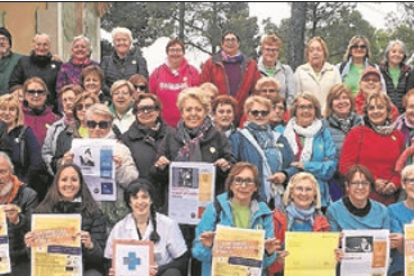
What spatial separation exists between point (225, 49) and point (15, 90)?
2426mm

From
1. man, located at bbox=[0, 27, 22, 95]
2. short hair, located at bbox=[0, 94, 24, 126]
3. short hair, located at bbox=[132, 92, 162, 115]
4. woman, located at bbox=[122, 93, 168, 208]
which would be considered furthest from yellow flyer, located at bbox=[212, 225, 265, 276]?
man, located at bbox=[0, 27, 22, 95]

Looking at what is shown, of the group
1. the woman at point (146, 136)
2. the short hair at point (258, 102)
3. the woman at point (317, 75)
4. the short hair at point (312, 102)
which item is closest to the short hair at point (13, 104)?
the woman at point (146, 136)

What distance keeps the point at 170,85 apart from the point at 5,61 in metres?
2.05

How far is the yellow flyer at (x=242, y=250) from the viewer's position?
21.6ft

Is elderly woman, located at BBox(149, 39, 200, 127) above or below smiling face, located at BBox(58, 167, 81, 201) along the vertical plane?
above

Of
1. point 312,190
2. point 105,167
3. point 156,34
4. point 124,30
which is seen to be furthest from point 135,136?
point 156,34

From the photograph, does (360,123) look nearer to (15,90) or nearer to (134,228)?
(134,228)

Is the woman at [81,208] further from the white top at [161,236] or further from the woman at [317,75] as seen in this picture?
the woman at [317,75]

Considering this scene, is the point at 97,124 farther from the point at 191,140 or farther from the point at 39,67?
the point at 39,67

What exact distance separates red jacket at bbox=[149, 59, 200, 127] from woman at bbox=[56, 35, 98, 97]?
2.63 feet

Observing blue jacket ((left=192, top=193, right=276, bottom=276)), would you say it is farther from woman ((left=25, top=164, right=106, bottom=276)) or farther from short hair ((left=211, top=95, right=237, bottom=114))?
short hair ((left=211, top=95, right=237, bottom=114))

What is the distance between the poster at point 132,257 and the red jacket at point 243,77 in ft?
10.3

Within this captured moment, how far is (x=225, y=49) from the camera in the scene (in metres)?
9.48

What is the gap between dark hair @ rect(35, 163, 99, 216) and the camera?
6.82m
